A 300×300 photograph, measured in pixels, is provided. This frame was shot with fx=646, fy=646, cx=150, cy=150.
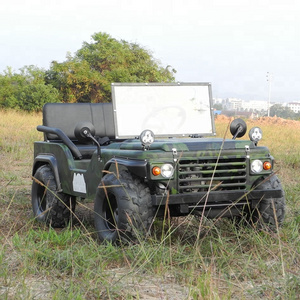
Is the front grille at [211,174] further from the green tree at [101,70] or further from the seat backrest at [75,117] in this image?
the green tree at [101,70]

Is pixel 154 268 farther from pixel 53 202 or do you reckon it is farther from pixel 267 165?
pixel 53 202

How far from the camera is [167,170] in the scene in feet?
15.3

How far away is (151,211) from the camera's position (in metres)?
4.69

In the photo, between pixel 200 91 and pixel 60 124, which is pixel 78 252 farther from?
pixel 60 124

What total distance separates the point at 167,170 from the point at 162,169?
1.5 inches

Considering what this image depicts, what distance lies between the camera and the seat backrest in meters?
6.76

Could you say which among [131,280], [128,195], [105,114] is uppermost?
[105,114]

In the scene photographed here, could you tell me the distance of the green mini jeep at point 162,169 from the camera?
4.67 metres

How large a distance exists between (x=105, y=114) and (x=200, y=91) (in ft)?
5.17

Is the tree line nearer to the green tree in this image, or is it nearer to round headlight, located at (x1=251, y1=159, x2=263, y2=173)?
the green tree

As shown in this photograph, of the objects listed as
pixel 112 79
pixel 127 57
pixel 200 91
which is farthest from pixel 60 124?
pixel 127 57

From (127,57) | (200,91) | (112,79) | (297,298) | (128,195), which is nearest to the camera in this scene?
(297,298)

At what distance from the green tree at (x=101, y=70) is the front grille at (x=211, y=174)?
27792 millimetres

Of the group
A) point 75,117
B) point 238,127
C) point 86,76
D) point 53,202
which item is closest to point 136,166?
point 238,127
